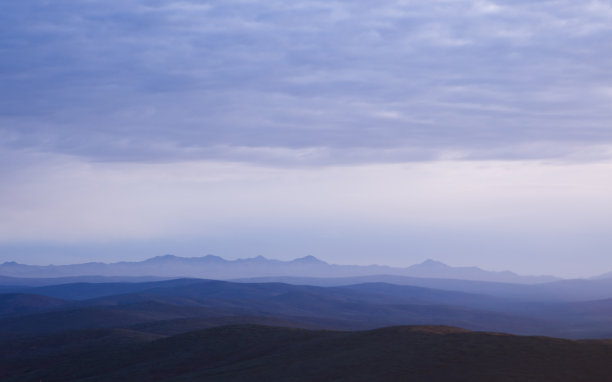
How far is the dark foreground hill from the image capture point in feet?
82.8

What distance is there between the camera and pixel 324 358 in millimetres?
30656

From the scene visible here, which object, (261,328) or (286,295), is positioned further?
(286,295)

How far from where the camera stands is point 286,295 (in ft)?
495

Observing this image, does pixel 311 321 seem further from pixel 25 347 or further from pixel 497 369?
pixel 497 369

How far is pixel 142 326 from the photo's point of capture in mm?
67375

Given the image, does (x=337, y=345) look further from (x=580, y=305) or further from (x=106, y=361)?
(x=580, y=305)

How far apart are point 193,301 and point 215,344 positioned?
90.9 m

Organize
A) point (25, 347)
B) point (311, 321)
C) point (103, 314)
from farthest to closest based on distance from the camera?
1. point (311, 321)
2. point (103, 314)
3. point (25, 347)

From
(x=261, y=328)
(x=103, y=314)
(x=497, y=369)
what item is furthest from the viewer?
(x=103, y=314)

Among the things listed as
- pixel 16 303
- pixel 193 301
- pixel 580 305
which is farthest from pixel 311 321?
pixel 580 305

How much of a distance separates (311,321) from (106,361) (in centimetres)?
5468

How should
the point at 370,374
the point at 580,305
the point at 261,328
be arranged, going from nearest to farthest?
the point at 370,374 < the point at 261,328 < the point at 580,305

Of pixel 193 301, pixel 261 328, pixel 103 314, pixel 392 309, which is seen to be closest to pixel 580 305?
pixel 392 309

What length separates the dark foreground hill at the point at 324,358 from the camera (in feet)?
82.8
